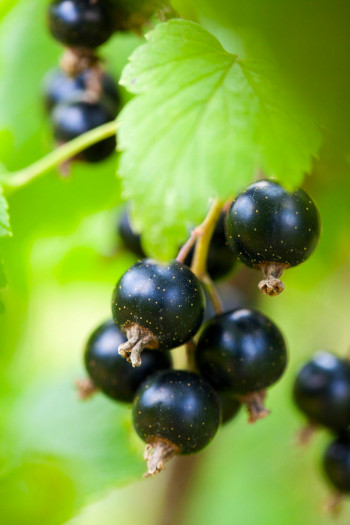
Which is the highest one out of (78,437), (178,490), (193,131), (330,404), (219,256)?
(193,131)

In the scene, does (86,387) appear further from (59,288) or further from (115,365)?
(59,288)

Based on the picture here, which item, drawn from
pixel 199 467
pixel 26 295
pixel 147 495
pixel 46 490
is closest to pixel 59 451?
pixel 46 490

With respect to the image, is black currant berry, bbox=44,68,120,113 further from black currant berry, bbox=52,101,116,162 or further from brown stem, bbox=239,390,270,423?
brown stem, bbox=239,390,270,423

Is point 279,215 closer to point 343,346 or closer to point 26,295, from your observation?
point 26,295

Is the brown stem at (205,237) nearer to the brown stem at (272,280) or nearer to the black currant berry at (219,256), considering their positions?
the black currant berry at (219,256)

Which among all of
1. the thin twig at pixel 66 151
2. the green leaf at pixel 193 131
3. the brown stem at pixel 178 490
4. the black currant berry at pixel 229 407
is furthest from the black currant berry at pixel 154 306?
the brown stem at pixel 178 490

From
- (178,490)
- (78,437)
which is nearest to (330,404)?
(78,437)

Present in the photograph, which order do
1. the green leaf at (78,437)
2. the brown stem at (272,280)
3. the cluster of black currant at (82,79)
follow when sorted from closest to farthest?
the brown stem at (272,280) < the cluster of black currant at (82,79) < the green leaf at (78,437)
